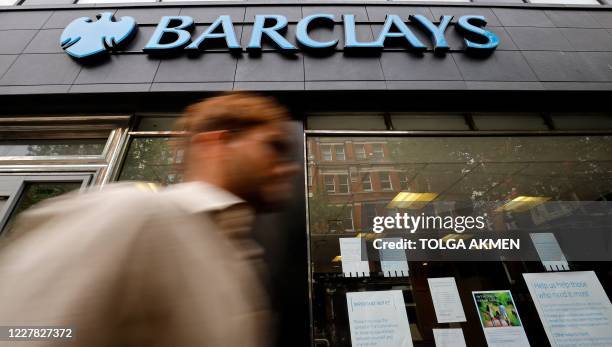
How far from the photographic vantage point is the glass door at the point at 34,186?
4.20 m

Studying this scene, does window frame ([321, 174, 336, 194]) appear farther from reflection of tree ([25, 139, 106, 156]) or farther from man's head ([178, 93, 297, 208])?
reflection of tree ([25, 139, 106, 156])

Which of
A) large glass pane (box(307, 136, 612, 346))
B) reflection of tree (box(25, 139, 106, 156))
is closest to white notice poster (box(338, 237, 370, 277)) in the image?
large glass pane (box(307, 136, 612, 346))

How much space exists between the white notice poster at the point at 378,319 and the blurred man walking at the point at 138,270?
9.33 feet

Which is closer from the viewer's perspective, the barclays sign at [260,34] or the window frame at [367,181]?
the window frame at [367,181]

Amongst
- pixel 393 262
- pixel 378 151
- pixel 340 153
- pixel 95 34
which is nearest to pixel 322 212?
pixel 340 153

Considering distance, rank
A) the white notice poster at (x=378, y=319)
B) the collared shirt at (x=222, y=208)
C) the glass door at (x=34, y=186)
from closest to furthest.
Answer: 1. the collared shirt at (x=222, y=208)
2. the white notice poster at (x=378, y=319)
3. the glass door at (x=34, y=186)

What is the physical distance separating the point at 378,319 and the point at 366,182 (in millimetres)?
1953

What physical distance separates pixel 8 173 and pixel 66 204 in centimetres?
530

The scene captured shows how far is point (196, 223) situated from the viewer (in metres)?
0.84

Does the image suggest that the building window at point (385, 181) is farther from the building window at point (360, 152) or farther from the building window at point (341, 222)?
the building window at point (341, 222)

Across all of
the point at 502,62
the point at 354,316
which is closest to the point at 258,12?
the point at 502,62

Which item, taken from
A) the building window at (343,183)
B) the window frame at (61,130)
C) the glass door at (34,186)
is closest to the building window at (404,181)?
the building window at (343,183)

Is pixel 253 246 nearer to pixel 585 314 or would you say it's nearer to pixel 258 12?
pixel 585 314

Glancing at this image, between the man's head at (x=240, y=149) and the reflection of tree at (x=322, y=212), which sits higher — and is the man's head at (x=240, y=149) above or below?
below
